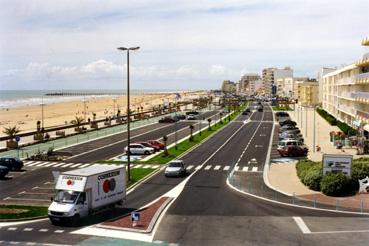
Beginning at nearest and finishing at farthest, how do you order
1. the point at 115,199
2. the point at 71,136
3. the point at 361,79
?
the point at 115,199 → the point at 361,79 → the point at 71,136

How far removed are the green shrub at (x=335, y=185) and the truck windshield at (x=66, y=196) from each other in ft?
55.9

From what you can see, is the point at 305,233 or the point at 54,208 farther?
the point at 54,208

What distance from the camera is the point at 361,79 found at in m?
70.8

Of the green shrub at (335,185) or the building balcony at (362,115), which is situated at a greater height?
the building balcony at (362,115)

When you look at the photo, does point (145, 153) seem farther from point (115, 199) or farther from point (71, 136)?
point (115, 199)

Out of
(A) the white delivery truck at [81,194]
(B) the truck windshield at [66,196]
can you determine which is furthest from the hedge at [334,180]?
(B) the truck windshield at [66,196]

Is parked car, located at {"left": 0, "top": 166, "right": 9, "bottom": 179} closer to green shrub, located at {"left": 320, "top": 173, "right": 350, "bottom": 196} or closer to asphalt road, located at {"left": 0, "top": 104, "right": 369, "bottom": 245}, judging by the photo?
asphalt road, located at {"left": 0, "top": 104, "right": 369, "bottom": 245}

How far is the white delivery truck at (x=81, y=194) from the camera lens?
1077 inches

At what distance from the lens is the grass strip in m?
29.3

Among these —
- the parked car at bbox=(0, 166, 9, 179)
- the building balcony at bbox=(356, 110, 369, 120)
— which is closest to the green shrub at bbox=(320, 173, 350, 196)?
the parked car at bbox=(0, 166, 9, 179)

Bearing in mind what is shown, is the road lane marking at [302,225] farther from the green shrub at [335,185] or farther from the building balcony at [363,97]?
the building balcony at [363,97]

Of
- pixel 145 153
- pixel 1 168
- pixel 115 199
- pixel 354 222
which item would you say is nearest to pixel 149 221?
pixel 115 199

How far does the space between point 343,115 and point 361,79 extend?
111ft

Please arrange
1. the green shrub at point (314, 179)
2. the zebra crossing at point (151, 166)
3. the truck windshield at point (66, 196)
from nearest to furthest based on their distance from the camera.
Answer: the truck windshield at point (66, 196) < the green shrub at point (314, 179) < the zebra crossing at point (151, 166)
